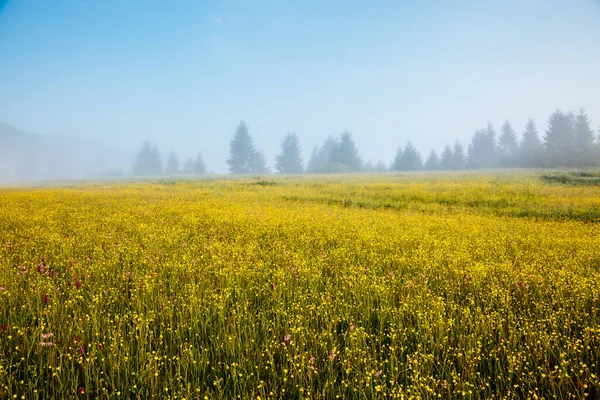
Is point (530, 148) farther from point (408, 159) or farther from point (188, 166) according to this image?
point (188, 166)

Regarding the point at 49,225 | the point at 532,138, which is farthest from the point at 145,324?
the point at 532,138

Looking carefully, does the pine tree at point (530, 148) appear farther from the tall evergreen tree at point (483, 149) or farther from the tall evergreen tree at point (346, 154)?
the tall evergreen tree at point (346, 154)

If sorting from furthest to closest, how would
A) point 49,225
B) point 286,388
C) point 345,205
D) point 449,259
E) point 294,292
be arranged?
1. point 345,205
2. point 49,225
3. point 449,259
4. point 294,292
5. point 286,388

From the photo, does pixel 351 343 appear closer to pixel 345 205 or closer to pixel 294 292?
pixel 294 292

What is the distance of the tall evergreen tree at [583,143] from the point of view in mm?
63328

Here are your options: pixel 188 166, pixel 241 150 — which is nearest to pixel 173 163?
pixel 188 166

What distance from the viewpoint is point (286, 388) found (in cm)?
261

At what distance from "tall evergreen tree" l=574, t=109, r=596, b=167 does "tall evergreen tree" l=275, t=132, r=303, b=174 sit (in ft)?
241

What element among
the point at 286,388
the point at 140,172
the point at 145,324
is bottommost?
the point at 286,388

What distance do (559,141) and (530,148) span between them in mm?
11306

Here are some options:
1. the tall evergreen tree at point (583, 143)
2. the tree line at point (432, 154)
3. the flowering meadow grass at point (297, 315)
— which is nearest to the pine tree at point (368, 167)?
the tree line at point (432, 154)

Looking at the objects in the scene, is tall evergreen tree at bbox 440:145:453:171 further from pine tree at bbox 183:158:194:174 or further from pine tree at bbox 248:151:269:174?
pine tree at bbox 183:158:194:174

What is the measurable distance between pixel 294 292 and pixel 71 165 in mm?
246228

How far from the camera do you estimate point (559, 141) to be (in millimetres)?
72500
